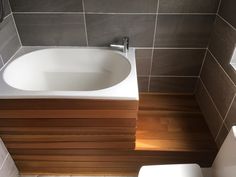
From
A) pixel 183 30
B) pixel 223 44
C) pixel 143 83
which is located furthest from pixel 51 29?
pixel 223 44

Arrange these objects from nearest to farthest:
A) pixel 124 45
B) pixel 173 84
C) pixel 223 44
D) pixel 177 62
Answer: pixel 223 44, pixel 124 45, pixel 177 62, pixel 173 84

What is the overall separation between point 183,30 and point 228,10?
1.06 ft

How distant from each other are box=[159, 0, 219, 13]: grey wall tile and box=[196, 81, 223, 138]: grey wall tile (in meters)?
0.59

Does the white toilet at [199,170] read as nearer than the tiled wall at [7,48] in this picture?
Yes

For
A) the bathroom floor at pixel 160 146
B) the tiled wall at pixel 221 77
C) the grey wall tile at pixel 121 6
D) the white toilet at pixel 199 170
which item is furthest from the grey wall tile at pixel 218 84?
the grey wall tile at pixel 121 6

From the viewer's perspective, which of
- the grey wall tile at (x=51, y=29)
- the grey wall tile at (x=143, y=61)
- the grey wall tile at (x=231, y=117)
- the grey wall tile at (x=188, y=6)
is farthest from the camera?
the grey wall tile at (x=143, y=61)

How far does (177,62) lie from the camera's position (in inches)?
65.7

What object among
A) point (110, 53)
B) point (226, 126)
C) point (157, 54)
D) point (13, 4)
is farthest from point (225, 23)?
point (13, 4)

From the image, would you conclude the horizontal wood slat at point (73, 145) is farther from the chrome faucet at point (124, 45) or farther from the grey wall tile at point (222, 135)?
the chrome faucet at point (124, 45)

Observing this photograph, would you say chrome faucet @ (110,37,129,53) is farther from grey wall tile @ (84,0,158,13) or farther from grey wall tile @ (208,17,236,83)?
grey wall tile @ (208,17,236,83)

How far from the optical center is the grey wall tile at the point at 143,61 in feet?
5.38

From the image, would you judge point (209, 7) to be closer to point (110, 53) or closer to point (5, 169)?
point (110, 53)

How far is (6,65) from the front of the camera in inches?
56.9

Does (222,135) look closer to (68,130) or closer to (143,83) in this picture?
(143,83)
